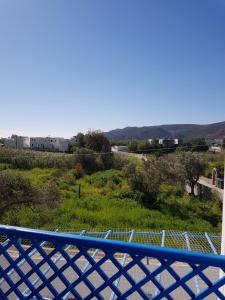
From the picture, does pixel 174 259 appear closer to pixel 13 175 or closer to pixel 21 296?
pixel 21 296

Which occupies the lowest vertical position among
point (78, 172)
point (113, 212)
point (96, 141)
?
point (113, 212)

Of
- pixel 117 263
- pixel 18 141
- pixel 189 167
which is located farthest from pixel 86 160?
pixel 18 141

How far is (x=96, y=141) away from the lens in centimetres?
4422

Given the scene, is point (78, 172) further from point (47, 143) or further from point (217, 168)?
point (47, 143)

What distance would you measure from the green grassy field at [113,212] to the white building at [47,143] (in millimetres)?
47872

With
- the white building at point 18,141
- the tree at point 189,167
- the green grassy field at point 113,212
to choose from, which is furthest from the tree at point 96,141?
the white building at point 18,141

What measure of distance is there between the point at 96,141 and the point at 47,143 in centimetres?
3862

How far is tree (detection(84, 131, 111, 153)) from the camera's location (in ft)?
142

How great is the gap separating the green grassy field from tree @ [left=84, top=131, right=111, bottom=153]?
16.0 metres

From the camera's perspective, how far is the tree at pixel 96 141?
4334 cm

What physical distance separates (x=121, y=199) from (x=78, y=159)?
46.0 feet

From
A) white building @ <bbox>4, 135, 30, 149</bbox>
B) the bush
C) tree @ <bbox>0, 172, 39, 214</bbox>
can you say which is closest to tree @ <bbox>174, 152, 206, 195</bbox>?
the bush

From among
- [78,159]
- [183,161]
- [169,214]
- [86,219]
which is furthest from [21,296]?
[78,159]

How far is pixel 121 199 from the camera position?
72.6 ft
